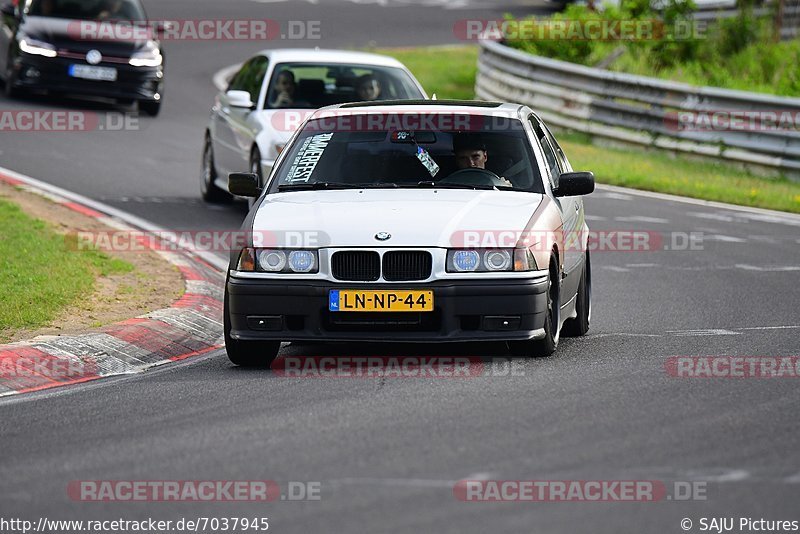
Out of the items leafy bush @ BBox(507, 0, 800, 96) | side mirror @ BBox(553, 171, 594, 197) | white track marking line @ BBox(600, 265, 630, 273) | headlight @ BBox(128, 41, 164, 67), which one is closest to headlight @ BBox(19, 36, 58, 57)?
headlight @ BBox(128, 41, 164, 67)

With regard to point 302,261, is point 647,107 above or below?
below

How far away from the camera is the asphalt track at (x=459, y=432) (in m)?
5.86

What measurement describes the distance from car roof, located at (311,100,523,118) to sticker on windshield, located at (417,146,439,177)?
0.46m

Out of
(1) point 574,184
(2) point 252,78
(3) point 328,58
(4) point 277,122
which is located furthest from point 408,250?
(2) point 252,78

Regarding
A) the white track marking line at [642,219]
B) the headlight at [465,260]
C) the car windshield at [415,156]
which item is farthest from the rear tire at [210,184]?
the headlight at [465,260]

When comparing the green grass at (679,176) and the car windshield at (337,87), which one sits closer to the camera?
the car windshield at (337,87)

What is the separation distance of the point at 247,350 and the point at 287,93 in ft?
23.4

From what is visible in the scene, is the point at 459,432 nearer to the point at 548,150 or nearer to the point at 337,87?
the point at 548,150

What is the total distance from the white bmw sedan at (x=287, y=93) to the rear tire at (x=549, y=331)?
6249 millimetres

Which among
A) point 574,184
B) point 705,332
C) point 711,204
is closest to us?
point 574,184

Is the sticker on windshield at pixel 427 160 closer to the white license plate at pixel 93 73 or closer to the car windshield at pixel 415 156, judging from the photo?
the car windshield at pixel 415 156

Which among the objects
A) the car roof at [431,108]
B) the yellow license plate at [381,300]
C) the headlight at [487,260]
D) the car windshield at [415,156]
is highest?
the car roof at [431,108]

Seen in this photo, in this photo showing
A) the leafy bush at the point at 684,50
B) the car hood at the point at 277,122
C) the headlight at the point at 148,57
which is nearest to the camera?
the car hood at the point at 277,122

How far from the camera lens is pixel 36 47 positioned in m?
23.2
